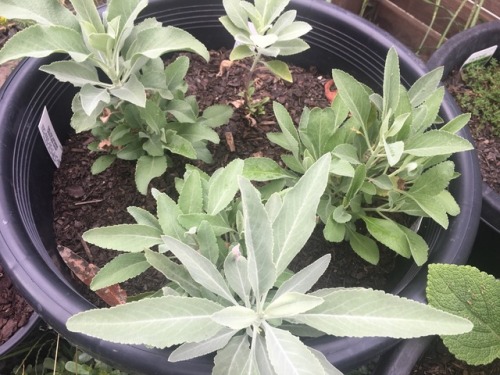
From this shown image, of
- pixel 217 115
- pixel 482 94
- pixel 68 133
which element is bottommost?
pixel 68 133

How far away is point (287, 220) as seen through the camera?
77 centimetres

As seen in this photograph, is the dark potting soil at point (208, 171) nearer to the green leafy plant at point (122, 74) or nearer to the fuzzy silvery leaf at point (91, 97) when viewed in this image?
the green leafy plant at point (122, 74)

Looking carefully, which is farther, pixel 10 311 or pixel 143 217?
pixel 10 311

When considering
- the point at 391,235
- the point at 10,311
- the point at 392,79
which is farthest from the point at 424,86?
the point at 10,311

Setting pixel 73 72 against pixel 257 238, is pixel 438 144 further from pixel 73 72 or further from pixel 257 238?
pixel 73 72

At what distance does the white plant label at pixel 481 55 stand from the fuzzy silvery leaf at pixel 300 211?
104 cm

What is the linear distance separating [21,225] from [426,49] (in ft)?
5.64

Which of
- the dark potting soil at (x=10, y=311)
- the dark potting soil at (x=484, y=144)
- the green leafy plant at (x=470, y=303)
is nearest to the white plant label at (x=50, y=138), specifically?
the dark potting soil at (x=10, y=311)

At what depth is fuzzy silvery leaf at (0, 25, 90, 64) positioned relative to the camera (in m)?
0.89

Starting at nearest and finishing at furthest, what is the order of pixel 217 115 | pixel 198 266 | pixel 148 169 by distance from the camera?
1. pixel 198 266
2. pixel 148 169
3. pixel 217 115

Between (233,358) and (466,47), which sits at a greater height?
(466,47)

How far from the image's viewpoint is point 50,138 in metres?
1.26

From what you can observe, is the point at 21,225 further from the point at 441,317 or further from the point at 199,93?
the point at 441,317

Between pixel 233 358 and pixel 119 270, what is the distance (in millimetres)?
295
